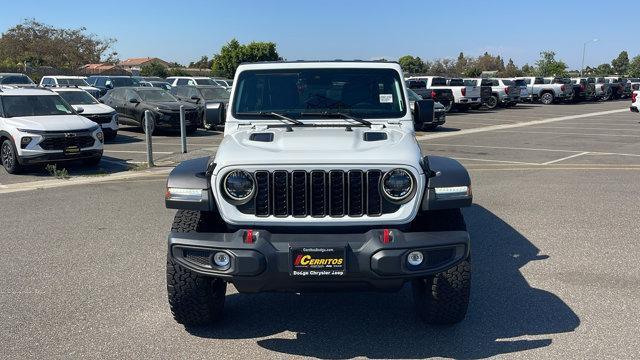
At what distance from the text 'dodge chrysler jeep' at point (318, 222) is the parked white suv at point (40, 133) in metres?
7.68

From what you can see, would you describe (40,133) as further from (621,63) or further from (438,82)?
(621,63)

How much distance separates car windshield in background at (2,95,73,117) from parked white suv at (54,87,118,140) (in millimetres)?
3404

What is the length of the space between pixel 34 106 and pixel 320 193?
33.3ft

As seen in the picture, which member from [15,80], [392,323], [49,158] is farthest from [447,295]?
[15,80]

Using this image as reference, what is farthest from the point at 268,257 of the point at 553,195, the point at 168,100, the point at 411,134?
the point at 168,100

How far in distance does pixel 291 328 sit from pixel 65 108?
9.93 metres

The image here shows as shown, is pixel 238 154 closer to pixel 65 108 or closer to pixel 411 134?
pixel 411 134

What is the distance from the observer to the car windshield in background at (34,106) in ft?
38.8

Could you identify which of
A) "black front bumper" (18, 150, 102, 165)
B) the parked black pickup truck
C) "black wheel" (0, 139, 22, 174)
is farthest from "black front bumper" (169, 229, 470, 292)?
the parked black pickup truck

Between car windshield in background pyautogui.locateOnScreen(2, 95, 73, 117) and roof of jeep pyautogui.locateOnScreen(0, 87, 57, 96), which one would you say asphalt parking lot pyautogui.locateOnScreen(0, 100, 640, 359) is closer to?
car windshield in background pyautogui.locateOnScreen(2, 95, 73, 117)

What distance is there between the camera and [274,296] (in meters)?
5.02

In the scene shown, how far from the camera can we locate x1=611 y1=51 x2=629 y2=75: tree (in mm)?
120125

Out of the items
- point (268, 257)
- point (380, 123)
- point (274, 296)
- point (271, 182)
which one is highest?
point (380, 123)

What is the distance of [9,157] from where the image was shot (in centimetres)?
1134
